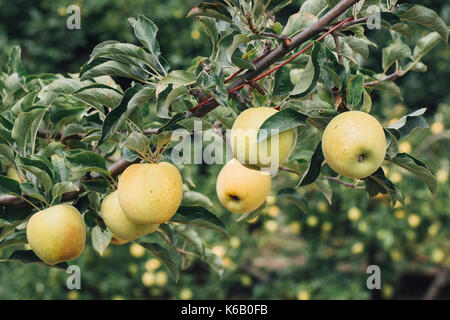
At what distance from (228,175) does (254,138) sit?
26 centimetres

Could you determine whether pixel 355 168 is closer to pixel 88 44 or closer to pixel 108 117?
pixel 108 117

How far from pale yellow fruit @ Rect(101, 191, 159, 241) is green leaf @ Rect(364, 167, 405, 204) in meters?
0.41

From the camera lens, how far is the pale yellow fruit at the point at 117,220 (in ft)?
2.73

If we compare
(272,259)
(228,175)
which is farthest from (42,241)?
(272,259)

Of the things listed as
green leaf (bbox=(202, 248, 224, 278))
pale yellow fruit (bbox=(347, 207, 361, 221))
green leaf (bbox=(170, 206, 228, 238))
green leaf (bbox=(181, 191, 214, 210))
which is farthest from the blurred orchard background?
green leaf (bbox=(170, 206, 228, 238))

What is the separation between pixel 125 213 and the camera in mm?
786

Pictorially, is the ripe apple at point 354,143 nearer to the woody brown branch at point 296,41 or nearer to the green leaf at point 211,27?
the woody brown branch at point 296,41

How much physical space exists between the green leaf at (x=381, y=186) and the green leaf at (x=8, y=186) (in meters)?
0.62

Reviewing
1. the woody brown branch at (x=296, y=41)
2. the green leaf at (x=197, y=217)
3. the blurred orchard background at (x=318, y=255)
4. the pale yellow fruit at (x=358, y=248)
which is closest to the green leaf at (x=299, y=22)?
the woody brown branch at (x=296, y=41)

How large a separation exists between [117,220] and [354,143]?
1.39 ft

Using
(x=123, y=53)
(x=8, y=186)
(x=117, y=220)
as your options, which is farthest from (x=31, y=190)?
(x=123, y=53)

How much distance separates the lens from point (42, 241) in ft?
2.66

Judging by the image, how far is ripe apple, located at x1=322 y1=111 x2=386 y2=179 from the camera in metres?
0.68

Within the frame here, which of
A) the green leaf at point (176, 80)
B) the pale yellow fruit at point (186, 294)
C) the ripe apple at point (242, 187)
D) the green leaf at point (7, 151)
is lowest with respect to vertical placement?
the pale yellow fruit at point (186, 294)
